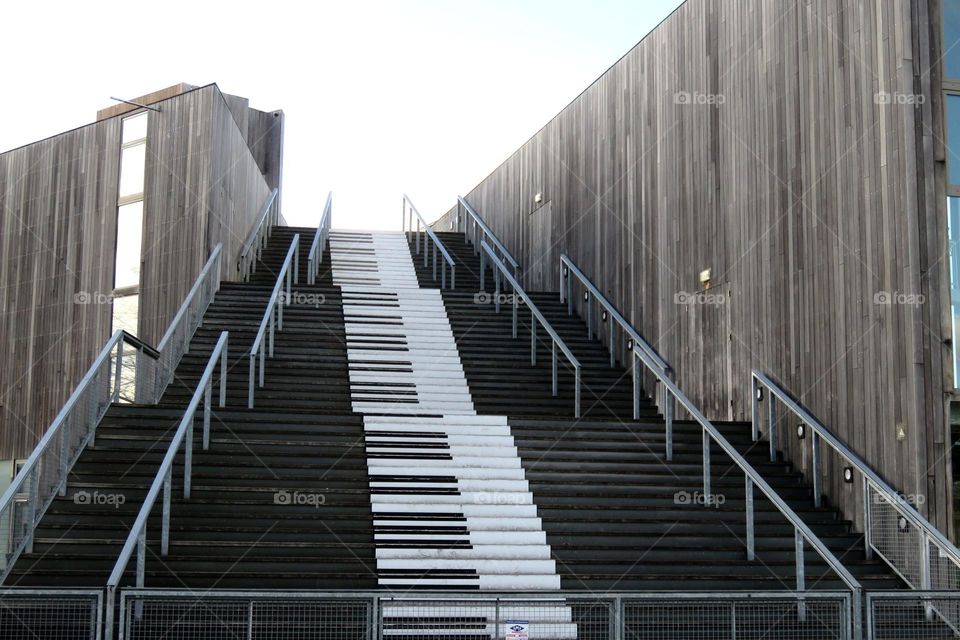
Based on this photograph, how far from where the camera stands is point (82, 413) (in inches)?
407

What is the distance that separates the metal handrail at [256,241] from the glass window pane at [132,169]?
2012 millimetres

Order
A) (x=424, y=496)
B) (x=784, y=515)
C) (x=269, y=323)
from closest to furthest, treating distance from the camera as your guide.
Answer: (x=784, y=515) < (x=424, y=496) < (x=269, y=323)

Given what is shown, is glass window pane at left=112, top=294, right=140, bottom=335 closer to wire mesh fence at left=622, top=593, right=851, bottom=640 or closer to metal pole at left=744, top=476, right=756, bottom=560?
metal pole at left=744, top=476, right=756, bottom=560

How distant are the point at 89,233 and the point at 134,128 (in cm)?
179

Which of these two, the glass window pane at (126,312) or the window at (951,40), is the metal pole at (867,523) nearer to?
the window at (951,40)

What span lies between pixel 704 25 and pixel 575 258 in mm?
5077

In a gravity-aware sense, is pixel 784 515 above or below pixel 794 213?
below

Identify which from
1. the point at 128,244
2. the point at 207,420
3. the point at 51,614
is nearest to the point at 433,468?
the point at 207,420

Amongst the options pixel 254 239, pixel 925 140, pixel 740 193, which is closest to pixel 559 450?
pixel 740 193

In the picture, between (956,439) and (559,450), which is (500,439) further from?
(956,439)

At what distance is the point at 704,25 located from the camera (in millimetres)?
14031

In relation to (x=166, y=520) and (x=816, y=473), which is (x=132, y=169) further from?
(x=816, y=473)

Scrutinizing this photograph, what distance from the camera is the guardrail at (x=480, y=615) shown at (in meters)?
6.96

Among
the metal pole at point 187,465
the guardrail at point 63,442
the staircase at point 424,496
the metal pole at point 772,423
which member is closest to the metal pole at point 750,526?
the staircase at point 424,496
